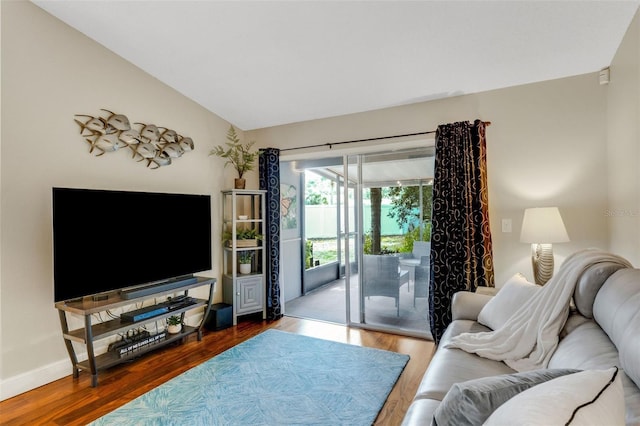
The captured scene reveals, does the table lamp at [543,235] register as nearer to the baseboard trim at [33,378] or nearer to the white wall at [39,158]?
the white wall at [39,158]

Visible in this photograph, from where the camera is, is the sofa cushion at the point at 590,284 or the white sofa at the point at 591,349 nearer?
the white sofa at the point at 591,349

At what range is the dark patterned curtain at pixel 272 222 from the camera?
3967mm

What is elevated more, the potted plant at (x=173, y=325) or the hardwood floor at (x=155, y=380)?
the potted plant at (x=173, y=325)

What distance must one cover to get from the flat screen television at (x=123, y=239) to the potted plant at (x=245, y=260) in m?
0.50

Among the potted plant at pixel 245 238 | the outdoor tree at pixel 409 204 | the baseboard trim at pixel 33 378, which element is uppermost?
the outdoor tree at pixel 409 204

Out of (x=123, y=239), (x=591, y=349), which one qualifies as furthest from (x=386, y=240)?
(x=123, y=239)

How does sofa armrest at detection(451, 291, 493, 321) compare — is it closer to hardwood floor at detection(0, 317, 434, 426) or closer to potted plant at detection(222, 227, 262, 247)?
hardwood floor at detection(0, 317, 434, 426)

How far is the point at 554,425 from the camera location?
2.20 feet

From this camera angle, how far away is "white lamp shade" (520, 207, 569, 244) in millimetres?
2441

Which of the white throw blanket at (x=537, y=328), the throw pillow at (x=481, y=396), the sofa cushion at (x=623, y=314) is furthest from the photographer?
the white throw blanket at (x=537, y=328)

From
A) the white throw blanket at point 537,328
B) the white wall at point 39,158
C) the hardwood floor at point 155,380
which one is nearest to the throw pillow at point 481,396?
the white throw blanket at point 537,328

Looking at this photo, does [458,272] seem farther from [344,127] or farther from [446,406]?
[446,406]

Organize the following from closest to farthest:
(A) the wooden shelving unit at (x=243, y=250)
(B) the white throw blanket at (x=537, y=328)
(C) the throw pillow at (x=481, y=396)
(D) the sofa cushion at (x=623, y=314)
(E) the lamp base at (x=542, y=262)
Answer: (C) the throw pillow at (x=481, y=396), (D) the sofa cushion at (x=623, y=314), (B) the white throw blanket at (x=537, y=328), (E) the lamp base at (x=542, y=262), (A) the wooden shelving unit at (x=243, y=250)

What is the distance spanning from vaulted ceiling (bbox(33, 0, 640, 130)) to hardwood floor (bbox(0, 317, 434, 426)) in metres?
2.37
